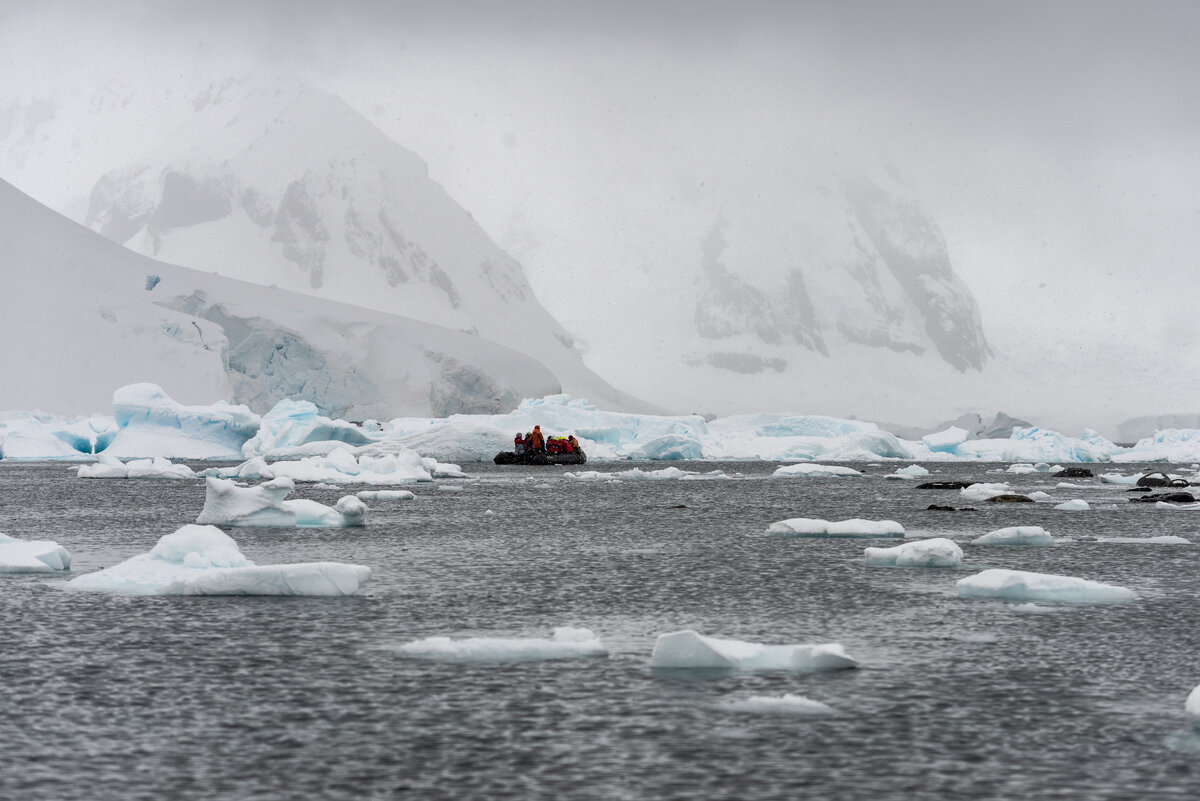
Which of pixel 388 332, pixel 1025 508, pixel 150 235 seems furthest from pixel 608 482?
pixel 150 235

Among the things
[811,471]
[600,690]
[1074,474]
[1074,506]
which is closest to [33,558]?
[600,690]

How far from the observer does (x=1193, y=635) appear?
10.8m

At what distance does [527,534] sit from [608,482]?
20.8m

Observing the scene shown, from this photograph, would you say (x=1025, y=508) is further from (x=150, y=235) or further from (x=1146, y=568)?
(x=150, y=235)

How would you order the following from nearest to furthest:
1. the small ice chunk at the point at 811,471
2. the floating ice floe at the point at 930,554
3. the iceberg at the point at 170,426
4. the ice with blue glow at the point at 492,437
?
the floating ice floe at the point at 930,554 → the small ice chunk at the point at 811,471 → the iceberg at the point at 170,426 → the ice with blue glow at the point at 492,437

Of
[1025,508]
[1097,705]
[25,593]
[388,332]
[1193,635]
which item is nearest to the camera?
[1097,705]

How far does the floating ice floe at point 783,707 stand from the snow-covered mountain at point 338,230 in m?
113

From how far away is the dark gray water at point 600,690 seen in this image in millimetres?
6461

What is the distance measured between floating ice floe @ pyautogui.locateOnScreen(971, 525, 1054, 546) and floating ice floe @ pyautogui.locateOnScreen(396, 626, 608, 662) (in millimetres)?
10298

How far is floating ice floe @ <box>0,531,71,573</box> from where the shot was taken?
47.8 feet

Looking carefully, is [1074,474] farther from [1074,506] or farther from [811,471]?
[1074,506]

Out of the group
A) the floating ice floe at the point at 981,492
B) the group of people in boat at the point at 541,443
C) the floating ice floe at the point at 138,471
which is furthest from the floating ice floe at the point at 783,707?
the group of people in boat at the point at 541,443

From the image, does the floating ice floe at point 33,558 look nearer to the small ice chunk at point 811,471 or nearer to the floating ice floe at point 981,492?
the floating ice floe at point 981,492

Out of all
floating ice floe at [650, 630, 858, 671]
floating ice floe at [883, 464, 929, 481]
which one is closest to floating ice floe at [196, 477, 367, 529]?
floating ice floe at [650, 630, 858, 671]
